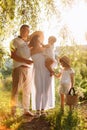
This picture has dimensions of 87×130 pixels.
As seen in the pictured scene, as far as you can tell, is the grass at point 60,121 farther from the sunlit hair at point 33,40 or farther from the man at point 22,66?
the sunlit hair at point 33,40

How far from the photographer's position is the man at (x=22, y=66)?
9.12 m

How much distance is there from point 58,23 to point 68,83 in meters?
1.32

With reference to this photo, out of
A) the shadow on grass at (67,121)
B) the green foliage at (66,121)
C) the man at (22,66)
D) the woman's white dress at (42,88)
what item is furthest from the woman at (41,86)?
the shadow on grass at (67,121)

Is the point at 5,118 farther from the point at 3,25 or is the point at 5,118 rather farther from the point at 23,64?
the point at 3,25

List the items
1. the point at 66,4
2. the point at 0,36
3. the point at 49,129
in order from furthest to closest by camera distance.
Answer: the point at 66,4, the point at 49,129, the point at 0,36

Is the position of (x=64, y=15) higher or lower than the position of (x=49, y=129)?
higher

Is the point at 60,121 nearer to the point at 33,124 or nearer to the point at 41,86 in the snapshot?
the point at 33,124

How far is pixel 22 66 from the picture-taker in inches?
366

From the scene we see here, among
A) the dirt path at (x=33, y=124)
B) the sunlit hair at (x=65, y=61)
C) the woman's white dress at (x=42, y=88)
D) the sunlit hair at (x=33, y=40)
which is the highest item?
the sunlit hair at (x=33, y=40)

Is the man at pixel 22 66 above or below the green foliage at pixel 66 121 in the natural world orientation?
above

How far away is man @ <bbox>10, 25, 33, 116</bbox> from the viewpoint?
9.12 meters

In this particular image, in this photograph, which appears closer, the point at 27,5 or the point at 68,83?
the point at 27,5

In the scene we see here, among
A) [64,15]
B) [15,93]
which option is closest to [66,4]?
[64,15]

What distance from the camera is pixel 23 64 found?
927 centimetres
